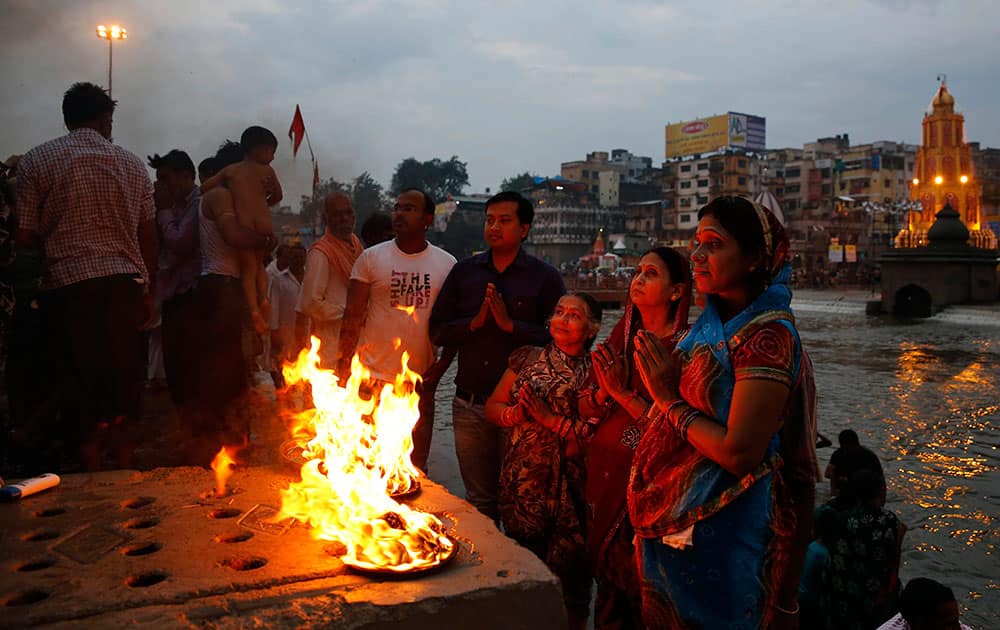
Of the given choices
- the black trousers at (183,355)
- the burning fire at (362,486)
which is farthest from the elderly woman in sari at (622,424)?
the black trousers at (183,355)

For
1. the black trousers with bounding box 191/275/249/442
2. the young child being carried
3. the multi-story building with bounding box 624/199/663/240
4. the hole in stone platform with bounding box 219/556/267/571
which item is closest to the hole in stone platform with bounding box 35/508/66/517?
the hole in stone platform with bounding box 219/556/267/571

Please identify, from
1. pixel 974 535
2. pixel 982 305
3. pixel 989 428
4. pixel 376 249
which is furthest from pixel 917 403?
pixel 982 305

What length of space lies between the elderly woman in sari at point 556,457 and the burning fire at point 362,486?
526 millimetres

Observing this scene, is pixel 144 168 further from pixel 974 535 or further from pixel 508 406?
pixel 974 535

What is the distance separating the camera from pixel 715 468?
7.63ft

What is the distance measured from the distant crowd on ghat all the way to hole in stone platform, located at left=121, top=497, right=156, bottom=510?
1.12 m

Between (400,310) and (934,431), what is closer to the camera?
(400,310)

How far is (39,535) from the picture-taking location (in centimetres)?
306

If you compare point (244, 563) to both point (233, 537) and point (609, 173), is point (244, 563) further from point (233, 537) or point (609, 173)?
point (609, 173)

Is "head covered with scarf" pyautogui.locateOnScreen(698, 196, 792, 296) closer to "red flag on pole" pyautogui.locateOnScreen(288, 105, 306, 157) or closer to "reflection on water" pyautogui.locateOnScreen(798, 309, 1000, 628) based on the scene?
"reflection on water" pyautogui.locateOnScreen(798, 309, 1000, 628)

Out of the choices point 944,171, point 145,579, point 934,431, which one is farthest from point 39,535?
point 944,171

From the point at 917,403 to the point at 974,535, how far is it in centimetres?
623

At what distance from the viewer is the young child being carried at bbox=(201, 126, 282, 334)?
5.61m

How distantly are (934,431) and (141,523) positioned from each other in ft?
30.2
